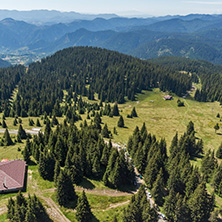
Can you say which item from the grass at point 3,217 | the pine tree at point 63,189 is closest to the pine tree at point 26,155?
the grass at point 3,217

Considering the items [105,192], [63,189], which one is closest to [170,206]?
[105,192]

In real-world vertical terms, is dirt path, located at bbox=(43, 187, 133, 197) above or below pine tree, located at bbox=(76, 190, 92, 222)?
below

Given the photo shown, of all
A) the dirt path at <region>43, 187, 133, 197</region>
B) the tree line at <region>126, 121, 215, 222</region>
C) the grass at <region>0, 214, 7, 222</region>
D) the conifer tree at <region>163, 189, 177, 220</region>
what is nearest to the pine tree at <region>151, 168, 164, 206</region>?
the tree line at <region>126, 121, 215, 222</region>

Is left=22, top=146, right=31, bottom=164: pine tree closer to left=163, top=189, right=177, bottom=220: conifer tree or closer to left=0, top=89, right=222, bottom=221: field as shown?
left=0, top=89, right=222, bottom=221: field

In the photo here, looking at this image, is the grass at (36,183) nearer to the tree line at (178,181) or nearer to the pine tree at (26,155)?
the pine tree at (26,155)

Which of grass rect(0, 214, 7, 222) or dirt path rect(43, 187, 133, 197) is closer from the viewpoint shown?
grass rect(0, 214, 7, 222)

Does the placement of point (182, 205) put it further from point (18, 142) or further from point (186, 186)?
point (18, 142)

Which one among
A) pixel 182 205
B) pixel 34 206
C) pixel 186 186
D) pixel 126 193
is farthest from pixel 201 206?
pixel 34 206
